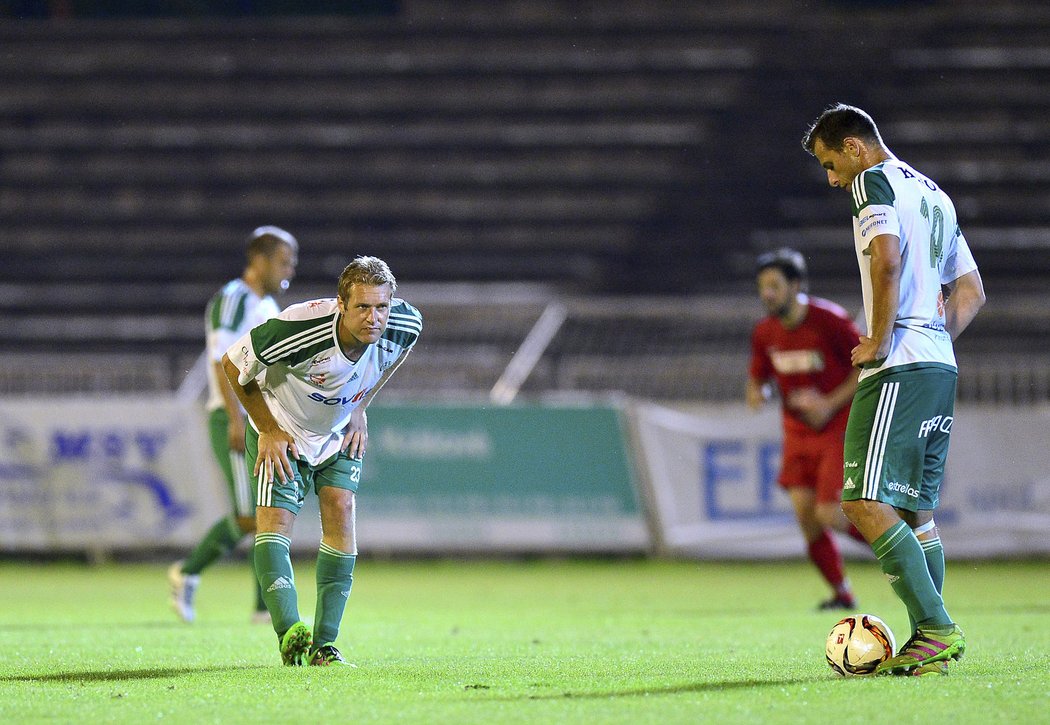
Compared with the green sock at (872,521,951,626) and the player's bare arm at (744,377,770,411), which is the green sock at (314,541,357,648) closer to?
the green sock at (872,521,951,626)

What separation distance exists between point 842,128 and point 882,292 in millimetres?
658

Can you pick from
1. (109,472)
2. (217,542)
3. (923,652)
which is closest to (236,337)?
(217,542)

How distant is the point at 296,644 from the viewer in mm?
5578

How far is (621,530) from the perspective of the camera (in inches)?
506

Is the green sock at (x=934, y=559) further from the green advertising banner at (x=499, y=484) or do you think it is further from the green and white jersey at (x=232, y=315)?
the green advertising banner at (x=499, y=484)

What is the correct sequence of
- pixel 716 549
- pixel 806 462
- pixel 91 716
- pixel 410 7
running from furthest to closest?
pixel 410 7
pixel 716 549
pixel 806 462
pixel 91 716

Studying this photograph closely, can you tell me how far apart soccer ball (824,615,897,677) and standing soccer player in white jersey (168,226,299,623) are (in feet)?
12.2

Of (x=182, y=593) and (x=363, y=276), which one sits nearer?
(x=363, y=276)

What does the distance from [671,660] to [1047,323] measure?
10.4m

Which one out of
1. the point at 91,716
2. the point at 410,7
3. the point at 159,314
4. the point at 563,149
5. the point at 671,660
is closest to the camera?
the point at 91,716

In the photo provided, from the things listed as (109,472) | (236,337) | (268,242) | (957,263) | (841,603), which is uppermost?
(957,263)

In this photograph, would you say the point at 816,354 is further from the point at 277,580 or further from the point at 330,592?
the point at 277,580

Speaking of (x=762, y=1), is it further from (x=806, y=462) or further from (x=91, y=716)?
(x=91, y=716)

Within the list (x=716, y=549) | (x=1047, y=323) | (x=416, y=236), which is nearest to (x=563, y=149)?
(x=416, y=236)
